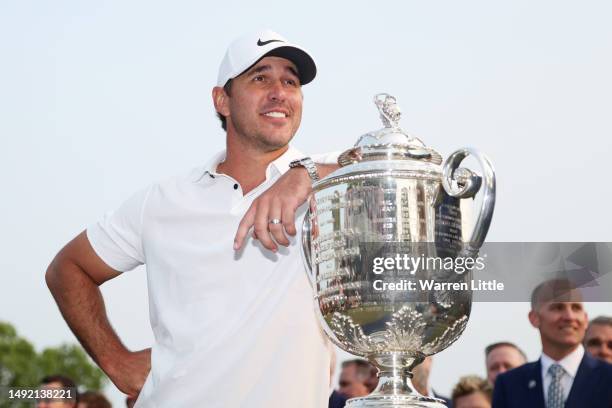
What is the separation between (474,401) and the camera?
5.41 meters

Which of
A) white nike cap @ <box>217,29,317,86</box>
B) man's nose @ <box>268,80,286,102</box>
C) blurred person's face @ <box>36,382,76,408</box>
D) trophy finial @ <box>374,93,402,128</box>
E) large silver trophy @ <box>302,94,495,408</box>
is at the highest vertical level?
white nike cap @ <box>217,29,317,86</box>

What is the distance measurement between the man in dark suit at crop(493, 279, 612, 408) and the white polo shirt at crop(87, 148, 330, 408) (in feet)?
7.71

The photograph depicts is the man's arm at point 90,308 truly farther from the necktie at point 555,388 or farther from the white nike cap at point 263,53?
the necktie at point 555,388

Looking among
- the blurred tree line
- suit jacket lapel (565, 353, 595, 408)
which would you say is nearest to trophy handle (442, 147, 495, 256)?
suit jacket lapel (565, 353, 595, 408)

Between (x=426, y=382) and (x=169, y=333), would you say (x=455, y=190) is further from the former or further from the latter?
(x=426, y=382)

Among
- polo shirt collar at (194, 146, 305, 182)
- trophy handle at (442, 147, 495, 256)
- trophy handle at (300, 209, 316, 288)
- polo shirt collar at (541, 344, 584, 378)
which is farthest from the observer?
polo shirt collar at (541, 344, 584, 378)

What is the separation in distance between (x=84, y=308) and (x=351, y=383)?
339 cm

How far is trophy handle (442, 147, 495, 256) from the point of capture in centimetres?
174

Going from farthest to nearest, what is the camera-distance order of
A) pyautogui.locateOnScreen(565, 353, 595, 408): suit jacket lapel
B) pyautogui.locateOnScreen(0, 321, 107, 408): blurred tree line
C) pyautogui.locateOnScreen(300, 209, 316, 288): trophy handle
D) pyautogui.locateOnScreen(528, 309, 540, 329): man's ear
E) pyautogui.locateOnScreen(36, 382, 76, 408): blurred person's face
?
pyautogui.locateOnScreen(0, 321, 107, 408): blurred tree line < pyautogui.locateOnScreen(36, 382, 76, 408): blurred person's face < pyautogui.locateOnScreen(528, 309, 540, 329): man's ear < pyautogui.locateOnScreen(565, 353, 595, 408): suit jacket lapel < pyautogui.locateOnScreen(300, 209, 316, 288): trophy handle

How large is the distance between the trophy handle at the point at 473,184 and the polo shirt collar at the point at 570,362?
10.0 feet

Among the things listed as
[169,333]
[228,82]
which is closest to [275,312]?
[169,333]

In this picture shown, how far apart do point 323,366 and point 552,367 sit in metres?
2.46

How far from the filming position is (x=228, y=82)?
327cm

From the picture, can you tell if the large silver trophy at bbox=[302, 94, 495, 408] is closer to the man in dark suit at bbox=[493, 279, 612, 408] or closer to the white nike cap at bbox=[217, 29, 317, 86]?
the white nike cap at bbox=[217, 29, 317, 86]
